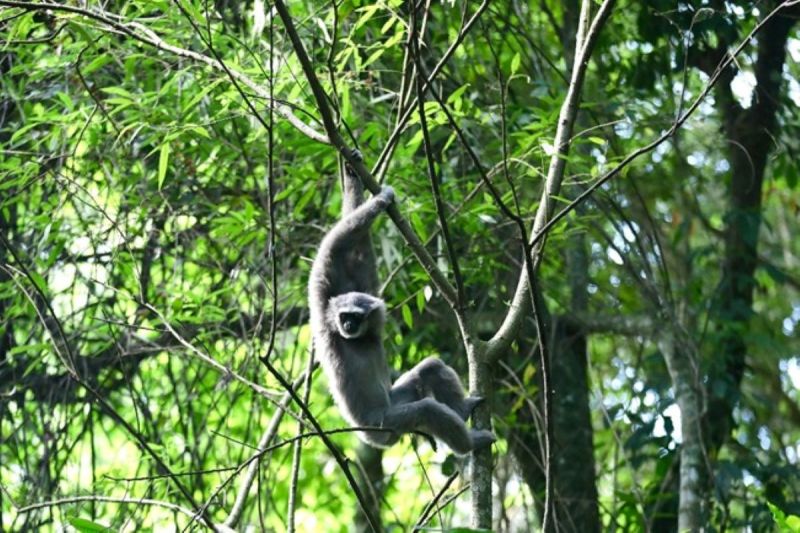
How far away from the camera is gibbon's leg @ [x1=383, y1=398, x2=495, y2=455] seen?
6152mm

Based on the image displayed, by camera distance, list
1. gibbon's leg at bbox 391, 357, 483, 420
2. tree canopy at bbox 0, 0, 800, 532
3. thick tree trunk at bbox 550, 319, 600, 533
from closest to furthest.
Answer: gibbon's leg at bbox 391, 357, 483, 420 → tree canopy at bbox 0, 0, 800, 532 → thick tree trunk at bbox 550, 319, 600, 533

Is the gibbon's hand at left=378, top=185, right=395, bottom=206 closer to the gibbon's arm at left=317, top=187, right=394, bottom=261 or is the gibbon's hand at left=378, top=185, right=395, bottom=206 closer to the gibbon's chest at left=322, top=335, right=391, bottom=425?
the gibbon's arm at left=317, top=187, right=394, bottom=261

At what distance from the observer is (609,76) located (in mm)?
9742

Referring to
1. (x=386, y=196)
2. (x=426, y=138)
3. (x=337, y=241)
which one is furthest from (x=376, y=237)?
(x=426, y=138)

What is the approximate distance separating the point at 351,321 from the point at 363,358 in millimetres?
586

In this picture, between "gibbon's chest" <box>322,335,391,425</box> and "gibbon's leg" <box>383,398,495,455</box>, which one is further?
"gibbon's chest" <box>322,335,391,425</box>

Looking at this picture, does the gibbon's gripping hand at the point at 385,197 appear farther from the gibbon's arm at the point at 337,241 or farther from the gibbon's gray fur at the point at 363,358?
the gibbon's gray fur at the point at 363,358

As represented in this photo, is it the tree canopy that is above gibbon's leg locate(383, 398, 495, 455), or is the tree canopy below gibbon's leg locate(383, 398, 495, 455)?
above

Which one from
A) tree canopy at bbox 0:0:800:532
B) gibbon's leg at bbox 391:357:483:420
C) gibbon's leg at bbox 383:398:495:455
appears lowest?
gibbon's leg at bbox 383:398:495:455

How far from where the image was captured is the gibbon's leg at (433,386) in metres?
6.59

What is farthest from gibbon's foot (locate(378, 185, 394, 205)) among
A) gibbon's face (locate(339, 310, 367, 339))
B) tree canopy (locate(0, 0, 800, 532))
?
gibbon's face (locate(339, 310, 367, 339))

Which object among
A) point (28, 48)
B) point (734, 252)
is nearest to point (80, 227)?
point (28, 48)

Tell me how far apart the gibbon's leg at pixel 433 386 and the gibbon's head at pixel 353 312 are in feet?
1.66

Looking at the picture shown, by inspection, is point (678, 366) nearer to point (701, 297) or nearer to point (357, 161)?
point (701, 297)
